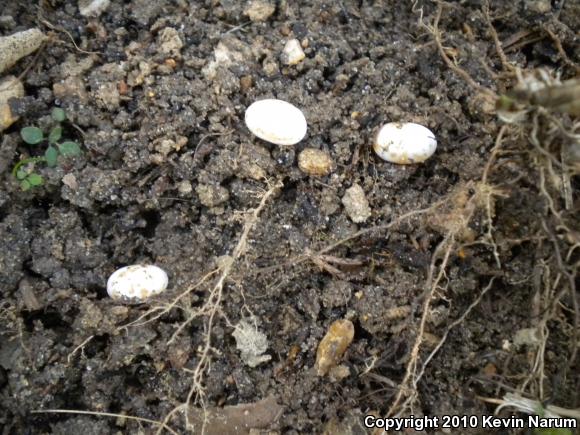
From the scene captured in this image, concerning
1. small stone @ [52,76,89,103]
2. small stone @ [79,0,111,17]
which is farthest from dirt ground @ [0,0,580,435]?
small stone @ [79,0,111,17]

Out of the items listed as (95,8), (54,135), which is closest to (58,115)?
(54,135)

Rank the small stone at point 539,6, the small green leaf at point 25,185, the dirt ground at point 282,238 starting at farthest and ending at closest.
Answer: the small stone at point 539,6 < the small green leaf at point 25,185 < the dirt ground at point 282,238

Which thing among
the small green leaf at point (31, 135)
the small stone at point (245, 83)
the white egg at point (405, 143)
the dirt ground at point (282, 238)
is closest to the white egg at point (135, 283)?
the dirt ground at point (282, 238)

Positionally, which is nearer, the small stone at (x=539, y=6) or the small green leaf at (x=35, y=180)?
the small green leaf at (x=35, y=180)

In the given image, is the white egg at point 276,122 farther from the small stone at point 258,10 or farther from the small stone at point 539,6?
the small stone at point 539,6

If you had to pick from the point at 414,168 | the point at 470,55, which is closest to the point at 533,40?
the point at 470,55

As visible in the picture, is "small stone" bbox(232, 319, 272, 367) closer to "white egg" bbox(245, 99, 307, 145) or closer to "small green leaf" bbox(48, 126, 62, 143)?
"white egg" bbox(245, 99, 307, 145)

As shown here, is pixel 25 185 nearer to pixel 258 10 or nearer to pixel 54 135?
pixel 54 135
